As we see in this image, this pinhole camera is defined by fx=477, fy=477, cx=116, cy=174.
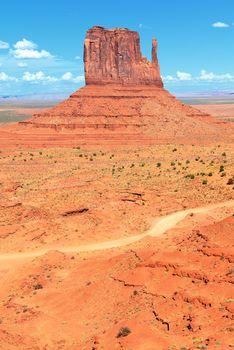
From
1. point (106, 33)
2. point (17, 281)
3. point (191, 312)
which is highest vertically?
point (106, 33)

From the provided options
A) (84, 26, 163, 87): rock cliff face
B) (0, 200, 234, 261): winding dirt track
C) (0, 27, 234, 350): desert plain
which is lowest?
(0, 200, 234, 261): winding dirt track

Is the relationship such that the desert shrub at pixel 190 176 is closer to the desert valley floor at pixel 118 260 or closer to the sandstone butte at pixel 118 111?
the desert valley floor at pixel 118 260

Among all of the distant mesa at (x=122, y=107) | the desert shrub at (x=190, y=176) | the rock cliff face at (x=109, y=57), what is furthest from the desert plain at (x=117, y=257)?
the rock cliff face at (x=109, y=57)

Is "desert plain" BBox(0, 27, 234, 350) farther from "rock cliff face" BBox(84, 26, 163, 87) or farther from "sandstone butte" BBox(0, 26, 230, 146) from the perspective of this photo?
"rock cliff face" BBox(84, 26, 163, 87)

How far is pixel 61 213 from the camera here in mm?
37406

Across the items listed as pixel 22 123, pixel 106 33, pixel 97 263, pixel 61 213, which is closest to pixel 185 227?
pixel 97 263

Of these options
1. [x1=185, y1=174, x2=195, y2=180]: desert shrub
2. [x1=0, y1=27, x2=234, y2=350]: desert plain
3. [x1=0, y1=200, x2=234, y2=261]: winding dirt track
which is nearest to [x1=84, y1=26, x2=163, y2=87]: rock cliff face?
[x1=0, y1=27, x2=234, y2=350]: desert plain

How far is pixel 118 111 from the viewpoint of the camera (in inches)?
3932

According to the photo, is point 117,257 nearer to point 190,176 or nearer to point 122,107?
point 190,176

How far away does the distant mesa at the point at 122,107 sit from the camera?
95375 millimetres

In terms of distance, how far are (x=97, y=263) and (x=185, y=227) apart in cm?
754

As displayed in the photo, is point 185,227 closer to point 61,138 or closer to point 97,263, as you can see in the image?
point 97,263

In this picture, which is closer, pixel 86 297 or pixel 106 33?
pixel 86 297

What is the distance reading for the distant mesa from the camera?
95375mm
